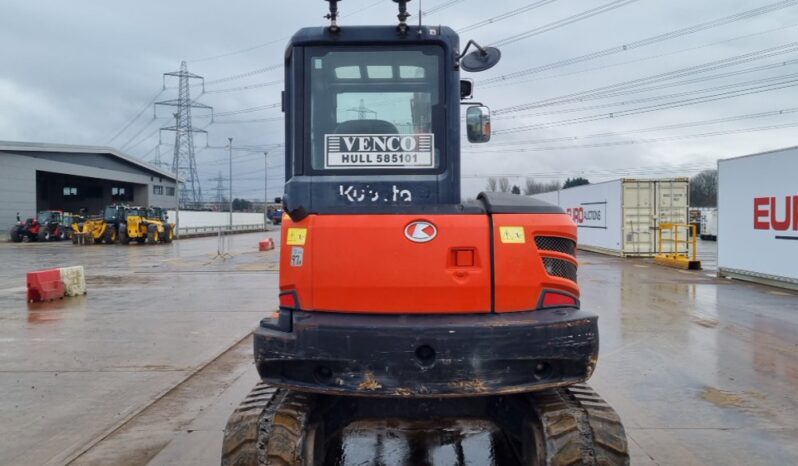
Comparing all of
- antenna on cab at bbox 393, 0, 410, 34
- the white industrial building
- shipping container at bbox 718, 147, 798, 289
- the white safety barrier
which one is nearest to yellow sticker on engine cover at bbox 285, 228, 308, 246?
antenna on cab at bbox 393, 0, 410, 34

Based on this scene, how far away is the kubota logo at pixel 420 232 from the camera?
3727mm

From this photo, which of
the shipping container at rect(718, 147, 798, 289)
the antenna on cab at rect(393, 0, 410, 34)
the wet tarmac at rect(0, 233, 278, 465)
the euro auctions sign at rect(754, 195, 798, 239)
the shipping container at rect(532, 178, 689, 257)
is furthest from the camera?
the shipping container at rect(532, 178, 689, 257)

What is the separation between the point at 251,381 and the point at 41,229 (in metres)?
46.9

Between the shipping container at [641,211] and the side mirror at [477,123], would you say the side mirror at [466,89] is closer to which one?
the side mirror at [477,123]

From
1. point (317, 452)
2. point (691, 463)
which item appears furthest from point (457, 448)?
point (691, 463)

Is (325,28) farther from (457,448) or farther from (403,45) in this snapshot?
(457,448)

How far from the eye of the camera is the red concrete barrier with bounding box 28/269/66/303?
14422mm

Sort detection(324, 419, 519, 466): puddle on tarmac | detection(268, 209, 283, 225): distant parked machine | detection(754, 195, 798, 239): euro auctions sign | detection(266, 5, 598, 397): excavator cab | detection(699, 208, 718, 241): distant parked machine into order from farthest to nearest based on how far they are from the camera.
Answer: detection(699, 208, 718, 241): distant parked machine < detection(754, 195, 798, 239): euro auctions sign < detection(268, 209, 283, 225): distant parked machine < detection(324, 419, 519, 466): puddle on tarmac < detection(266, 5, 598, 397): excavator cab

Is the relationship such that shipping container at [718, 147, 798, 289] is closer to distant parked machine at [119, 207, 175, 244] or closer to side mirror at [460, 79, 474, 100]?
side mirror at [460, 79, 474, 100]

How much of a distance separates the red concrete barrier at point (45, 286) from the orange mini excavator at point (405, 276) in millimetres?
12450

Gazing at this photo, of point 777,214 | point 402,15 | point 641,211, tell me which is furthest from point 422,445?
point 641,211

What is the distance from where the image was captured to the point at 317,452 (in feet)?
14.3

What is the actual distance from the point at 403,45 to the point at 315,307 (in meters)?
1.80

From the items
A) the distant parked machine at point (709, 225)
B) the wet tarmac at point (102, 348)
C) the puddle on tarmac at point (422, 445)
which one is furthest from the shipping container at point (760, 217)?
the distant parked machine at point (709, 225)
